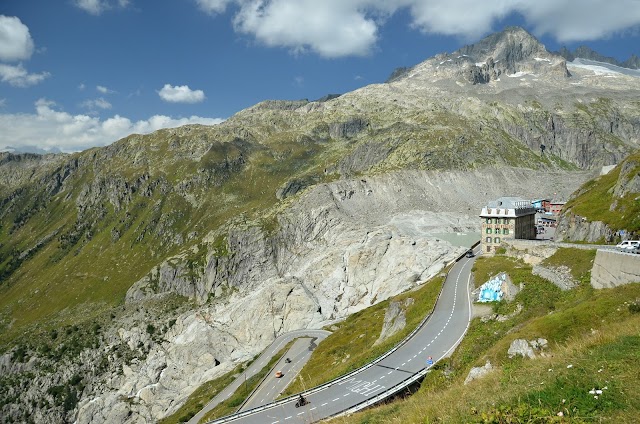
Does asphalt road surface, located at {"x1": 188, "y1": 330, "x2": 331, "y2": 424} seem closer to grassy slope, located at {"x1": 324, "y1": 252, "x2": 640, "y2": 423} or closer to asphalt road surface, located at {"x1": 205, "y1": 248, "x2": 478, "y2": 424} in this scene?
asphalt road surface, located at {"x1": 205, "y1": 248, "x2": 478, "y2": 424}

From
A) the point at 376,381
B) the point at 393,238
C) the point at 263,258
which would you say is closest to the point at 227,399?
the point at 376,381

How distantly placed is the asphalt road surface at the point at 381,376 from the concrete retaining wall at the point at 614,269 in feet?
47.9

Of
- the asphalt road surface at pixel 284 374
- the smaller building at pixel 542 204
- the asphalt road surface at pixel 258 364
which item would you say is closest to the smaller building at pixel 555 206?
the smaller building at pixel 542 204

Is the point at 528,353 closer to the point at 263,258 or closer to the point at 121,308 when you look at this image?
the point at 263,258

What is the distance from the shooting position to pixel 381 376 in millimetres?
37500

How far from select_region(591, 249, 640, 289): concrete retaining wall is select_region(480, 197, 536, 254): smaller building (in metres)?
45.9

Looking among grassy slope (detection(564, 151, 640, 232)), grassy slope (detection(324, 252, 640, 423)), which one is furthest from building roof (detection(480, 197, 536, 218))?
grassy slope (detection(324, 252, 640, 423))

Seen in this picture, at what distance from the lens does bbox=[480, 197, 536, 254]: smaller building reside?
87875 mm

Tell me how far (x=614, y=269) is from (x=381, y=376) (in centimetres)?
2344

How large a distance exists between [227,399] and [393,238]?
80.4 metres

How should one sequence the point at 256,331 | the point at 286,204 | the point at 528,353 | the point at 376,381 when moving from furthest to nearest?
1. the point at 286,204
2. the point at 256,331
3. the point at 376,381
4. the point at 528,353

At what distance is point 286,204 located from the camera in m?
194

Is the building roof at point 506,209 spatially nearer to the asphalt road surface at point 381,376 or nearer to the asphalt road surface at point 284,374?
the asphalt road surface at point 381,376

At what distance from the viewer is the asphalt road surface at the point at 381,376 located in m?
32.4
